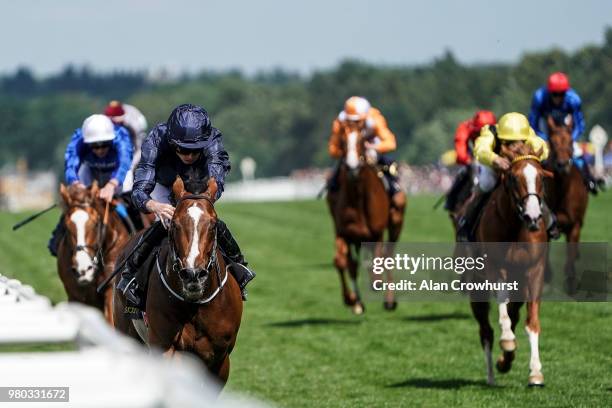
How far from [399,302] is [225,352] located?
1000 cm

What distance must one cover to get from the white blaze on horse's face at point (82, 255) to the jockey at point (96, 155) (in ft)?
2.21

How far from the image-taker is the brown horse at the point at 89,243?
11.7 m

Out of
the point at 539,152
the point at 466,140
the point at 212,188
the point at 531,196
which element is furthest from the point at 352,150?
the point at 212,188

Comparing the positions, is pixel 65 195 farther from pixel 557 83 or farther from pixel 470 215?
pixel 557 83

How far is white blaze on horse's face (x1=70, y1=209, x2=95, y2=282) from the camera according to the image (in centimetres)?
1162

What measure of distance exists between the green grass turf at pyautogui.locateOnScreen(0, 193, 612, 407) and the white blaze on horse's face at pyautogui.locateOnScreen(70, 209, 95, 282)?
151 cm

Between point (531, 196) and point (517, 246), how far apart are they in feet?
1.96

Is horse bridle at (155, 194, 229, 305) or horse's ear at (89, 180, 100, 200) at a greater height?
horse's ear at (89, 180, 100, 200)

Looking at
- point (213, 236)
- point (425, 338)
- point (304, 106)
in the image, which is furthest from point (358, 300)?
point (304, 106)

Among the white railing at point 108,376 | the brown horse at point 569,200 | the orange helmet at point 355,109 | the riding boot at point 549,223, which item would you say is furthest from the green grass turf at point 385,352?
the white railing at point 108,376

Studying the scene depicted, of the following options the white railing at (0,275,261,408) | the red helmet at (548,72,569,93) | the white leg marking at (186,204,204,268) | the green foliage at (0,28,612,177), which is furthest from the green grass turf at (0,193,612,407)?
the green foliage at (0,28,612,177)

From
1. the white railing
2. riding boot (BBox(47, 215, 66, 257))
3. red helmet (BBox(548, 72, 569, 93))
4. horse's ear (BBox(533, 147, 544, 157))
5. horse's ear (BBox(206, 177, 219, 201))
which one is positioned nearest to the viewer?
the white railing

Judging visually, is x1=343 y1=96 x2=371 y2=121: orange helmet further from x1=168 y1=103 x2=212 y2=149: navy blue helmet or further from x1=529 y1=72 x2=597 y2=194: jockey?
x1=168 y1=103 x2=212 y2=149: navy blue helmet

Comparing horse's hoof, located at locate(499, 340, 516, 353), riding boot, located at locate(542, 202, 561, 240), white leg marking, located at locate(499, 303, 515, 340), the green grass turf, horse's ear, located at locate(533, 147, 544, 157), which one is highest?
horse's ear, located at locate(533, 147, 544, 157)
